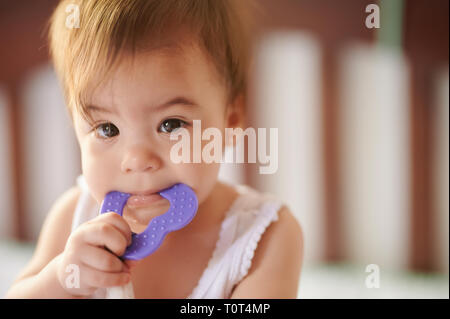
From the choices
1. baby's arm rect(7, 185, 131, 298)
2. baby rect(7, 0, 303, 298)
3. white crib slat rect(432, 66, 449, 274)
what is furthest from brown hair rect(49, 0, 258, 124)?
white crib slat rect(432, 66, 449, 274)

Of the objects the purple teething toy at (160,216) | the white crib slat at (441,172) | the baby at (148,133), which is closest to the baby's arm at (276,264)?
the baby at (148,133)

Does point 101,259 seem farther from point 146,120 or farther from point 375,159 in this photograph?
point 375,159

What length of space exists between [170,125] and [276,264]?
0.20 metres

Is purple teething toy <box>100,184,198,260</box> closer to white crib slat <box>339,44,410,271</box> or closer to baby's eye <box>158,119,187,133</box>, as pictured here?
baby's eye <box>158,119,187,133</box>

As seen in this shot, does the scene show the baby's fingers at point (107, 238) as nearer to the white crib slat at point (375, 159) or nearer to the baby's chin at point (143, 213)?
the baby's chin at point (143, 213)

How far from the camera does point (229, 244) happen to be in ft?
1.74

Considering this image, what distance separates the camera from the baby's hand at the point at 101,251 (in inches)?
16.4

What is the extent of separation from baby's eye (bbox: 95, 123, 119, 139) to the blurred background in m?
0.11

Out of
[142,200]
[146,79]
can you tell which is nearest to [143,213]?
[142,200]

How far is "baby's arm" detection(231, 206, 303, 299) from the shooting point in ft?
1.64

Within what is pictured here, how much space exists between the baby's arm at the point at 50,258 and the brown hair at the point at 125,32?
0.15m

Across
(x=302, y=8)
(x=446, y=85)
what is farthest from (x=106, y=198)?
(x=446, y=85)

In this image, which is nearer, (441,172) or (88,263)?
(88,263)

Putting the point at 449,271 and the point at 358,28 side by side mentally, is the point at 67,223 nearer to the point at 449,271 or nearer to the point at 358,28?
the point at 358,28
